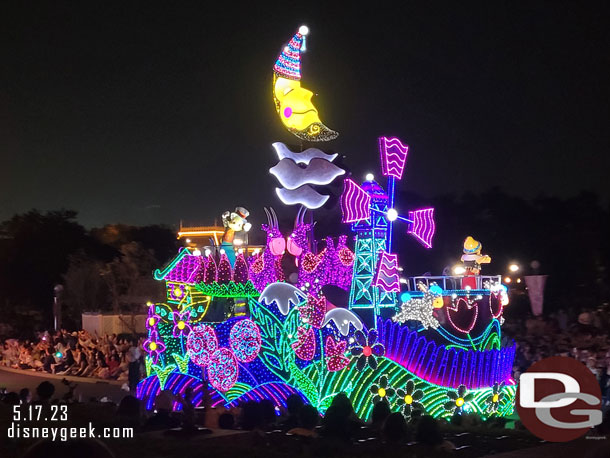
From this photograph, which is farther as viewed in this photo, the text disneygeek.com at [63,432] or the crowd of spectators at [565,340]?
the crowd of spectators at [565,340]

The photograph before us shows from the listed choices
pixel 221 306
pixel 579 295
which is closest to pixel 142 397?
pixel 221 306

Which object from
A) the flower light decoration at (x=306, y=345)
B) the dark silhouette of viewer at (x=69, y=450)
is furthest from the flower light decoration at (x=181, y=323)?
the dark silhouette of viewer at (x=69, y=450)

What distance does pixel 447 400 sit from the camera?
16391 mm

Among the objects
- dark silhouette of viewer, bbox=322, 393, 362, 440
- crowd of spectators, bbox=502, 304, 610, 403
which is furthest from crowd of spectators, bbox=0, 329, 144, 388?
dark silhouette of viewer, bbox=322, 393, 362, 440

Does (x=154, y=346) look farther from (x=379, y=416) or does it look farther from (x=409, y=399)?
(x=379, y=416)

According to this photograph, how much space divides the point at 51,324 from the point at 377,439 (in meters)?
37.2

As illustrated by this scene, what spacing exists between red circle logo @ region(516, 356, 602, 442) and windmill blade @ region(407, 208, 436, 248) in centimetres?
539

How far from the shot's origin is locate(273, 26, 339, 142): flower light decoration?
720 inches

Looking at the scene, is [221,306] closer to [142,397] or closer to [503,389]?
[142,397]

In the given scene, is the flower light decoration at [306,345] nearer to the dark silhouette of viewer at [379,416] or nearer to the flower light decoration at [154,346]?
the dark silhouette of viewer at [379,416]

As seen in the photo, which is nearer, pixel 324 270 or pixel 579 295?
pixel 324 270

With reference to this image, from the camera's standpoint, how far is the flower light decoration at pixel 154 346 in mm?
18016

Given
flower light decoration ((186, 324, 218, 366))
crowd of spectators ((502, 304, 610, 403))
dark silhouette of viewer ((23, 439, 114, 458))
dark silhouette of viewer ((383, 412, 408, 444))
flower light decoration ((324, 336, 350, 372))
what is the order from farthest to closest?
crowd of spectators ((502, 304, 610, 403))
flower light decoration ((186, 324, 218, 366))
flower light decoration ((324, 336, 350, 372))
dark silhouette of viewer ((383, 412, 408, 444))
dark silhouette of viewer ((23, 439, 114, 458))

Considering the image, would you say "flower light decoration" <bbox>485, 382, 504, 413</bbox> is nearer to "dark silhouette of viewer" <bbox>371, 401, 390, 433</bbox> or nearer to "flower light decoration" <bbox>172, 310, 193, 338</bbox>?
"dark silhouette of viewer" <bbox>371, 401, 390, 433</bbox>
